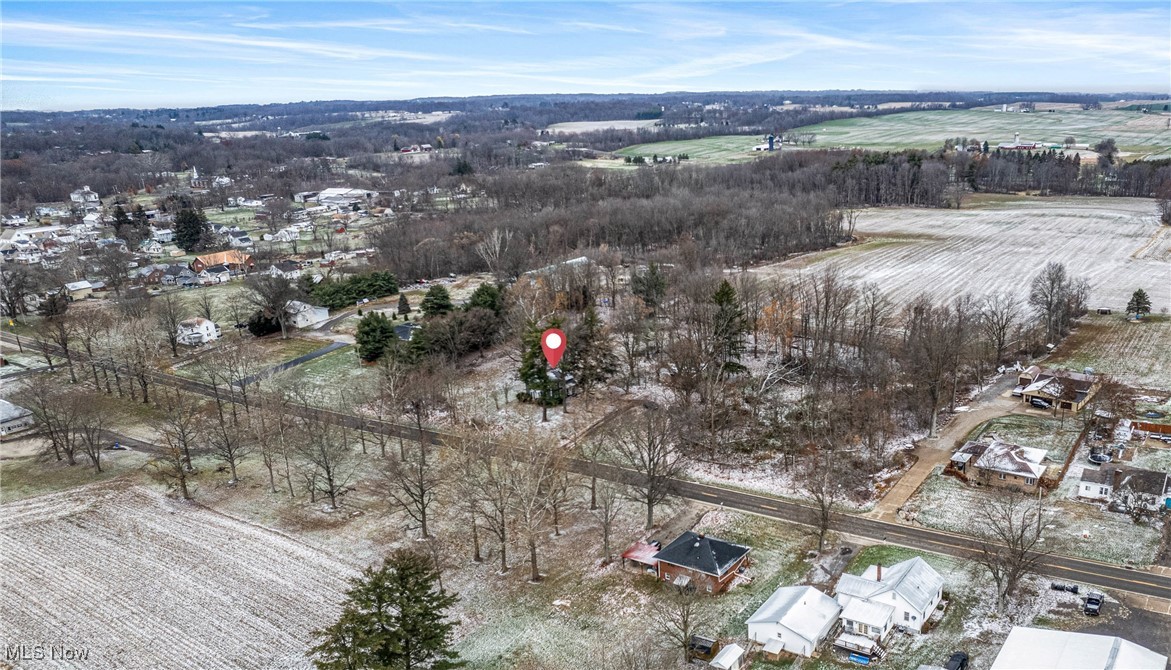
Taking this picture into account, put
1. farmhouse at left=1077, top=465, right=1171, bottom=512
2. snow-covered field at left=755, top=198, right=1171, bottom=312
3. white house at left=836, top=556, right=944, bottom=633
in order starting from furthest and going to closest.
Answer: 1. snow-covered field at left=755, top=198, right=1171, bottom=312
2. farmhouse at left=1077, top=465, right=1171, bottom=512
3. white house at left=836, top=556, right=944, bottom=633

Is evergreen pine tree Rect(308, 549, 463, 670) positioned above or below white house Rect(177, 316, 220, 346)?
above

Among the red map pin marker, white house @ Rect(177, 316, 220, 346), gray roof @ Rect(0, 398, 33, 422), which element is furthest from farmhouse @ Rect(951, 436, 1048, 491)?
white house @ Rect(177, 316, 220, 346)

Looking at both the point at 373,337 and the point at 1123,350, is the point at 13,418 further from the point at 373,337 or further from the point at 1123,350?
the point at 1123,350

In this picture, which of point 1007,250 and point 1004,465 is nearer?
point 1004,465

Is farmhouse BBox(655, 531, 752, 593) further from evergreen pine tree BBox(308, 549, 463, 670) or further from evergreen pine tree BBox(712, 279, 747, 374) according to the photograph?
evergreen pine tree BBox(712, 279, 747, 374)

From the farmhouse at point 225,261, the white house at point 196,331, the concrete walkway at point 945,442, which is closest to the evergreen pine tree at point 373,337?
the white house at point 196,331

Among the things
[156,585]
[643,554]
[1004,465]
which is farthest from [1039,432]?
[156,585]
